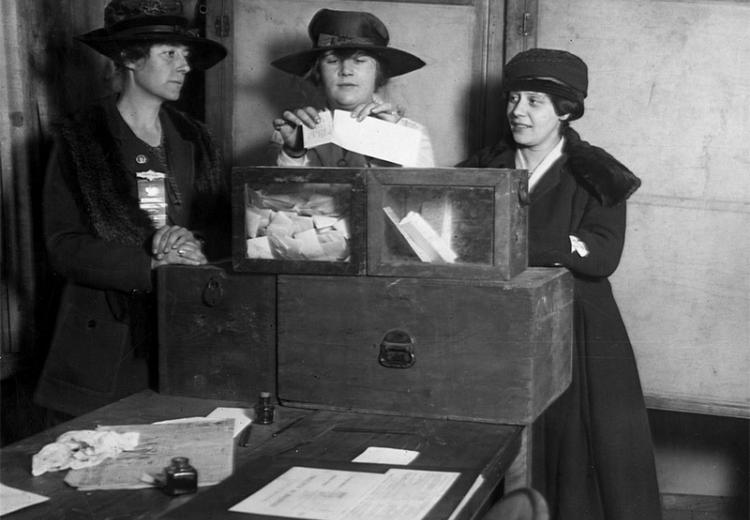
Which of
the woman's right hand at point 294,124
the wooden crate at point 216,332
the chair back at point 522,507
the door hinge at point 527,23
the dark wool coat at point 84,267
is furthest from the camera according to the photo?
the door hinge at point 527,23

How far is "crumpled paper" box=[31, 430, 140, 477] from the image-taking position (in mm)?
1741

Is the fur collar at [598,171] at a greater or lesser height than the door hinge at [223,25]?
lesser

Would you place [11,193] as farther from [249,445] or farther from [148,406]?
[249,445]

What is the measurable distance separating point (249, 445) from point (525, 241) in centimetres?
80

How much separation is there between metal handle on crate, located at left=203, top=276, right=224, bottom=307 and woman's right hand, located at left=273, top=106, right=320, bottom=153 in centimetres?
55

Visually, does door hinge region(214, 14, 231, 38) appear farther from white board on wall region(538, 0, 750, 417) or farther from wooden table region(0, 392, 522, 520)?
wooden table region(0, 392, 522, 520)

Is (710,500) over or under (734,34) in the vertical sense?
under

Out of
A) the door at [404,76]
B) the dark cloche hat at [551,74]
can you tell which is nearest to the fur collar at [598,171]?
the dark cloche hat at [551,74]

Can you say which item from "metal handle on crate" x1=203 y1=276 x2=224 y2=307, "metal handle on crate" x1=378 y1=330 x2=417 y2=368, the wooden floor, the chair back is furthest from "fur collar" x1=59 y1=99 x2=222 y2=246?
the wooden floor

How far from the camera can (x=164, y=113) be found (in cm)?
311

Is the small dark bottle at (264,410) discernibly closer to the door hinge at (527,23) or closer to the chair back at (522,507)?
the chair back at (522,507)

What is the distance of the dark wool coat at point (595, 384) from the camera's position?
292 centimetres

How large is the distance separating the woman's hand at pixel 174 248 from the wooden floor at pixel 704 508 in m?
2.41

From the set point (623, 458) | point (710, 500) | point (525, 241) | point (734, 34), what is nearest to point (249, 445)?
point (525, 241)
